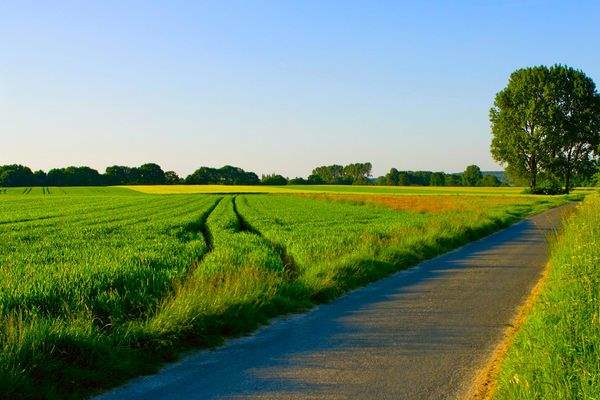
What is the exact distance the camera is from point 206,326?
8680 millimetres

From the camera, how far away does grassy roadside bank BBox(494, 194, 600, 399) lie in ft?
17.3

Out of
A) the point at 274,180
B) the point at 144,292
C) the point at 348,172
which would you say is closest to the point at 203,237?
the point at 144,292

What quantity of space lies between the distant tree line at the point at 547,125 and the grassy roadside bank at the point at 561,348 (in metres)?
70.3

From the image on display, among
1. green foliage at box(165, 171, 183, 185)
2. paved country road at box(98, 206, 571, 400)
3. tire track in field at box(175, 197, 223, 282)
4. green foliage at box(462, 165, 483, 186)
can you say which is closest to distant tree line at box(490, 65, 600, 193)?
tire track in field at box(175, 197, 223, 282)

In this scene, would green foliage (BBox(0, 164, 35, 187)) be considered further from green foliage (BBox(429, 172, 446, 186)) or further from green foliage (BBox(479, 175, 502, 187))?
green foliage (BBox(479, 175, 502, 187))

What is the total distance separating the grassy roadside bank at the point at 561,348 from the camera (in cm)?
527

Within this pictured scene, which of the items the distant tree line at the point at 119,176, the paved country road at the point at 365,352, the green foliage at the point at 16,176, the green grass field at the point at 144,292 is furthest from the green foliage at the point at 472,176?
the paved country road at the point at 365,352

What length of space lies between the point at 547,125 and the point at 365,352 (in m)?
73.8

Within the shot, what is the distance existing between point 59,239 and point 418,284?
16635mm

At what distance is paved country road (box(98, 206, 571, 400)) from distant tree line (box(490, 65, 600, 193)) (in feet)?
220

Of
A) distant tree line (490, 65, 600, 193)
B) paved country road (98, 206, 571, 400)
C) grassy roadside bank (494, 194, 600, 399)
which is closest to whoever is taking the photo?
grassy roadside bank (494, 194, 600, 399)

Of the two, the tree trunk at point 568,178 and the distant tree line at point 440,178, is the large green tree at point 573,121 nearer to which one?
the tree trunk at point 568,178

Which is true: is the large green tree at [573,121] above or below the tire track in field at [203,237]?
above

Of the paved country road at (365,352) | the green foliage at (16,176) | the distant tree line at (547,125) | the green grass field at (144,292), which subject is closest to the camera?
the paved country road at (365,352)
